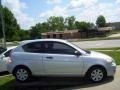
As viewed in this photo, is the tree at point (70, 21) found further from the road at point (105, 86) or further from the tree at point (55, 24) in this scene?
the road at point (105, 86)

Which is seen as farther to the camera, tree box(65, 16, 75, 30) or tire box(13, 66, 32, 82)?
tree box(65, 16, 75, 30)

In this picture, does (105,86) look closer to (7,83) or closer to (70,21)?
(7,83)

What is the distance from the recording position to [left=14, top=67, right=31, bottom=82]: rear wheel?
39.8 ft

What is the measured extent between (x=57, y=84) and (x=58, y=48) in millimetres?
1256

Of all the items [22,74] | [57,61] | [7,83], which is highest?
[57,61]

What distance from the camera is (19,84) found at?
39.8 ft

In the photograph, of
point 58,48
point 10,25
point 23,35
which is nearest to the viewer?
point 58,48

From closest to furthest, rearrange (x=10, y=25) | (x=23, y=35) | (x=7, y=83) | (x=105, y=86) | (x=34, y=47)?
(x=105, y=86)
(x=34, y=47)
(x=7, y=83)
(x=10, y=25)
(x=23, y=35)

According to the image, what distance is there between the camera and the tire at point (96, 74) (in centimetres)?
1145

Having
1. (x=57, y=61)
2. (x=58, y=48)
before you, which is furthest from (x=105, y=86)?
(x=58, y=48)

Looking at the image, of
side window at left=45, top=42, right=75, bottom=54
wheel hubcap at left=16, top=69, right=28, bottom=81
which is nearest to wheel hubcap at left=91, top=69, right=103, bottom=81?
Result: side window at left=45, top=42, right=75, bottom=54

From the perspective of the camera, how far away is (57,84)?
11.7 m

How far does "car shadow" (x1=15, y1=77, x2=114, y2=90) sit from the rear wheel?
0.61 feet

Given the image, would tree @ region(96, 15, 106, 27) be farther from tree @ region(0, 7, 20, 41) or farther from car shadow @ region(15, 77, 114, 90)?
car shadow @ region(15, 77, 114, 90)
